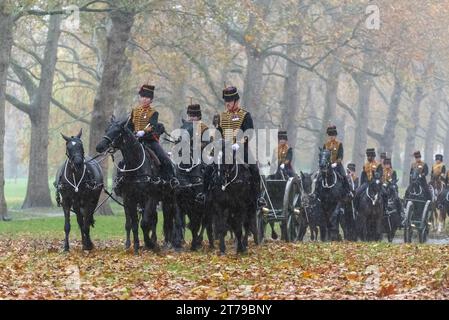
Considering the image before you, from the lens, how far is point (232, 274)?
15.6m

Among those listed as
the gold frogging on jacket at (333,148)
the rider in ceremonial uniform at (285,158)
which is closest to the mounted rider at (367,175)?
the gold frogging on jacket at (333,148)

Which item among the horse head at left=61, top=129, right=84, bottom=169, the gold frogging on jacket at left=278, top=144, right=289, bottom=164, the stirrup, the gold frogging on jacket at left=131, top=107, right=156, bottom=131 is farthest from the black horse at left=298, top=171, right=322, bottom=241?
the horse head at left=61, top=129, right=84, bottom=169

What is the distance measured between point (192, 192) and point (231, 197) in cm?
197

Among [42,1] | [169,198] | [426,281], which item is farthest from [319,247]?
[42,1]

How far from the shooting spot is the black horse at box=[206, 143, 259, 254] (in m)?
19.2

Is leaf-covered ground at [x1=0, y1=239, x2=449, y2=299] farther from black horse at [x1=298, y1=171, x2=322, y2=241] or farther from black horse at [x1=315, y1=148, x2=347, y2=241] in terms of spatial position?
black horse at [x1=298, y1=171, x2=322, y2=241]

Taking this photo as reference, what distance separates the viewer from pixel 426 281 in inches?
555

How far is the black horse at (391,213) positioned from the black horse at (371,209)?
3.06 feet

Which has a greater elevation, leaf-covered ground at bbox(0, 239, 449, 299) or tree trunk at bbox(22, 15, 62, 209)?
tree trunk at bbox(22, 15, 62, 209)

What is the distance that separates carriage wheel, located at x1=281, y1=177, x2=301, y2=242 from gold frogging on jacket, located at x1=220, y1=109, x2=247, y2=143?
498 centimetres

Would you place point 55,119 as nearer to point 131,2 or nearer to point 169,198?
point 131,2

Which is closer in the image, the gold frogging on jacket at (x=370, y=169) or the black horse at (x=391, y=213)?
the gold frogging on jacket at (x=370, y=169)

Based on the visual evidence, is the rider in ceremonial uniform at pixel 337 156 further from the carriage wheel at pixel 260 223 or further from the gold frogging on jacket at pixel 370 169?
the gold frogging on jacket at pixel 370 169

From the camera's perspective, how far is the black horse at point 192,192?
69.2ft
